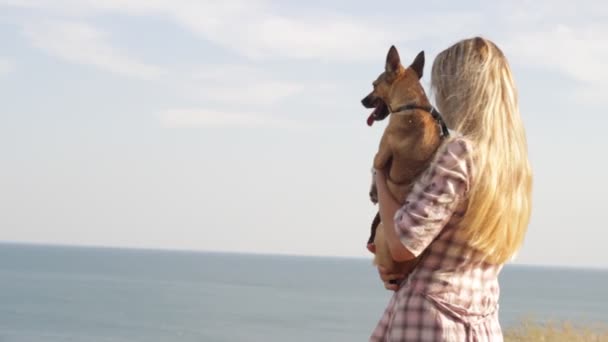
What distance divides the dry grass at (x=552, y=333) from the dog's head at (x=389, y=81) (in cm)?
957

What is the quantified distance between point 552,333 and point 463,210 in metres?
10.6

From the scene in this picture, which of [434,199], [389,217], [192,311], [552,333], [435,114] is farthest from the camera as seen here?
[192,311]

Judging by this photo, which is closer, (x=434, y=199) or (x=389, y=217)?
(x=434, y=199)

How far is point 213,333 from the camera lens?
60.8 metres

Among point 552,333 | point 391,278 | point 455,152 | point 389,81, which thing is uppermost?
point 389,81

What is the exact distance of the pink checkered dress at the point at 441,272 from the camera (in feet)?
9.90

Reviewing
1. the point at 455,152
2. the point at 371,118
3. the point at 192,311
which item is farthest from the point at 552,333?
the point at 192,311

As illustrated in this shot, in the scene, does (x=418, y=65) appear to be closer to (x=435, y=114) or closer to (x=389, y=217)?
(x=435, y=114)

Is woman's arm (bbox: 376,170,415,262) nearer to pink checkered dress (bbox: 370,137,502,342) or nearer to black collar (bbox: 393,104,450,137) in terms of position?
pink checkered dress (bbox: 370,137,502,342)

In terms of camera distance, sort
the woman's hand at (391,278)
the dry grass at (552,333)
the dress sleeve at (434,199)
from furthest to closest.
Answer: the dry grass at (552,333) < the woman's hand at (391,278) < the dress sleeve at (434,199)

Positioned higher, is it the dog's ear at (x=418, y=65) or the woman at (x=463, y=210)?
the dog's ear at (x=418, y=65)

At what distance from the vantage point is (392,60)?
11.3 feet

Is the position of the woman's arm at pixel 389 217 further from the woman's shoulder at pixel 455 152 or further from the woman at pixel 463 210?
the woman's shoulder at pixel 455 152

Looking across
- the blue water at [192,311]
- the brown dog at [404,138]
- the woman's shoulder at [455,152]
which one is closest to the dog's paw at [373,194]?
the brown dog at [404,138]
